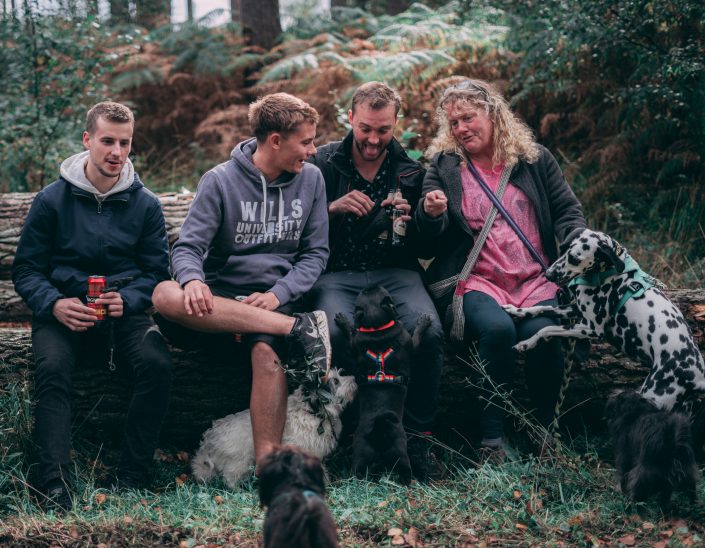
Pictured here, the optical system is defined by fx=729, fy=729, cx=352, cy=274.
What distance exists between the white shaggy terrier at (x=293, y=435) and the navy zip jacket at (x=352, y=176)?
1091 mm

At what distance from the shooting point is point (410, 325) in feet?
15.3

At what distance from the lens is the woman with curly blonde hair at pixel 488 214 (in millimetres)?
4879

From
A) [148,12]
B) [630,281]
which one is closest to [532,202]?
[630,281]

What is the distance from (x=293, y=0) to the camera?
17641 mm

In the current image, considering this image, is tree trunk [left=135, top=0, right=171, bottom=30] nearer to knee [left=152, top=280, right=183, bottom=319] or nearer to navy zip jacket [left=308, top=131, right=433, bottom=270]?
navy zip jacket [left=308, top=131, right=433, bottom=270]

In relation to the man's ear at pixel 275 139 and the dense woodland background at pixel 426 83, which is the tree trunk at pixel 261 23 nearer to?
the dense woodland background at pixel 426 83

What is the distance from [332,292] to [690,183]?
169 inches

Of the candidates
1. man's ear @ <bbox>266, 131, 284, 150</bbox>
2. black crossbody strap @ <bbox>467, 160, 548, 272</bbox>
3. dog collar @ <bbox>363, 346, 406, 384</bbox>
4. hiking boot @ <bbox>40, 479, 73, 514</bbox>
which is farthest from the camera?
black crossbody strap @ <bbox>467, 160, 548, 272</bbox>

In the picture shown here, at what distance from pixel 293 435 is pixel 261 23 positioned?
28.1ft

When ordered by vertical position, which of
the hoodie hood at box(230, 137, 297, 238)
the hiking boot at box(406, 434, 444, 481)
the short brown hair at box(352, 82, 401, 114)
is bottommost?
the hiking boot at box(406, 434, 444, 481)

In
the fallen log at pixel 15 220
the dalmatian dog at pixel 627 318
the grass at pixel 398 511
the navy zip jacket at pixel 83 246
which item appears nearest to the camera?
the grass at pixel 398 511

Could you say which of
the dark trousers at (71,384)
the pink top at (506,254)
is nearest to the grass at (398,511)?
the dark trousers at (71,384)

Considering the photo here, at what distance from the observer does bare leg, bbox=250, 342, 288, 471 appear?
4316 millimetres

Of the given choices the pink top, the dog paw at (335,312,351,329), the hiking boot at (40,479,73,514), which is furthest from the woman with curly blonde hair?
the hiking boot at (40,479,73,514)
